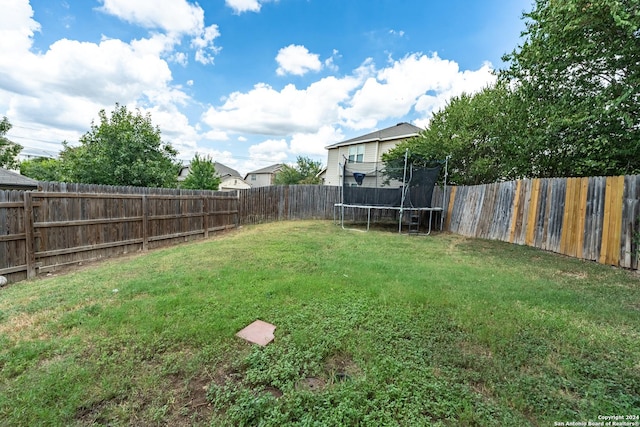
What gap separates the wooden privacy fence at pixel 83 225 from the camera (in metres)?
4.12

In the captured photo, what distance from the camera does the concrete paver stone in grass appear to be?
2125mm

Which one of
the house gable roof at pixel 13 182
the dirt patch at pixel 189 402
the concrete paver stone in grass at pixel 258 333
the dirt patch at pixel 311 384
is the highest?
the house gable roof at pixel 13 182

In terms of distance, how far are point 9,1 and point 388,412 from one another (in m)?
9.43

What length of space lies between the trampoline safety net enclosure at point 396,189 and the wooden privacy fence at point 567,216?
145cm

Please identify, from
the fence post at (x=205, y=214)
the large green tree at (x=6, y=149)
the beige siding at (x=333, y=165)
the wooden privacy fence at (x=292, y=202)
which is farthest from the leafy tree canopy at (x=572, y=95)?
the large green tree at (x=6, y=149)

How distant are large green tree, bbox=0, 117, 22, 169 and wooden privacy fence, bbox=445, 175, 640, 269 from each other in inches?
887

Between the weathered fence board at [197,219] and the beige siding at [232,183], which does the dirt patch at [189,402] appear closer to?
the weathered fence board at [197,219]

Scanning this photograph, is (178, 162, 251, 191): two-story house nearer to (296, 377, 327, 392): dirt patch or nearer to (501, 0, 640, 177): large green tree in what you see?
(501, 0, 640, 177): large green tree

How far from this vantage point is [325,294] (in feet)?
9.99

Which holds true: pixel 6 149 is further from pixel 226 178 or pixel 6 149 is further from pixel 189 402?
pixel 189 402

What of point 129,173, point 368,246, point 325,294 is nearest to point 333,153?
point 129,173

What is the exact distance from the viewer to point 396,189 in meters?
9.52

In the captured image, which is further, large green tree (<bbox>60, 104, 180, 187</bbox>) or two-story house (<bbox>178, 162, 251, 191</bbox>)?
two-story house (<bbox>178, 162, 251, 191</bbox>)

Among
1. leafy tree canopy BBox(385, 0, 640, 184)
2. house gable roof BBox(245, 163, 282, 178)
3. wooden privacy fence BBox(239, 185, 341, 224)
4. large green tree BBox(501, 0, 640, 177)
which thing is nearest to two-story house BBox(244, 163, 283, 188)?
house gable roof BBox(245, 163, 282, 178)
